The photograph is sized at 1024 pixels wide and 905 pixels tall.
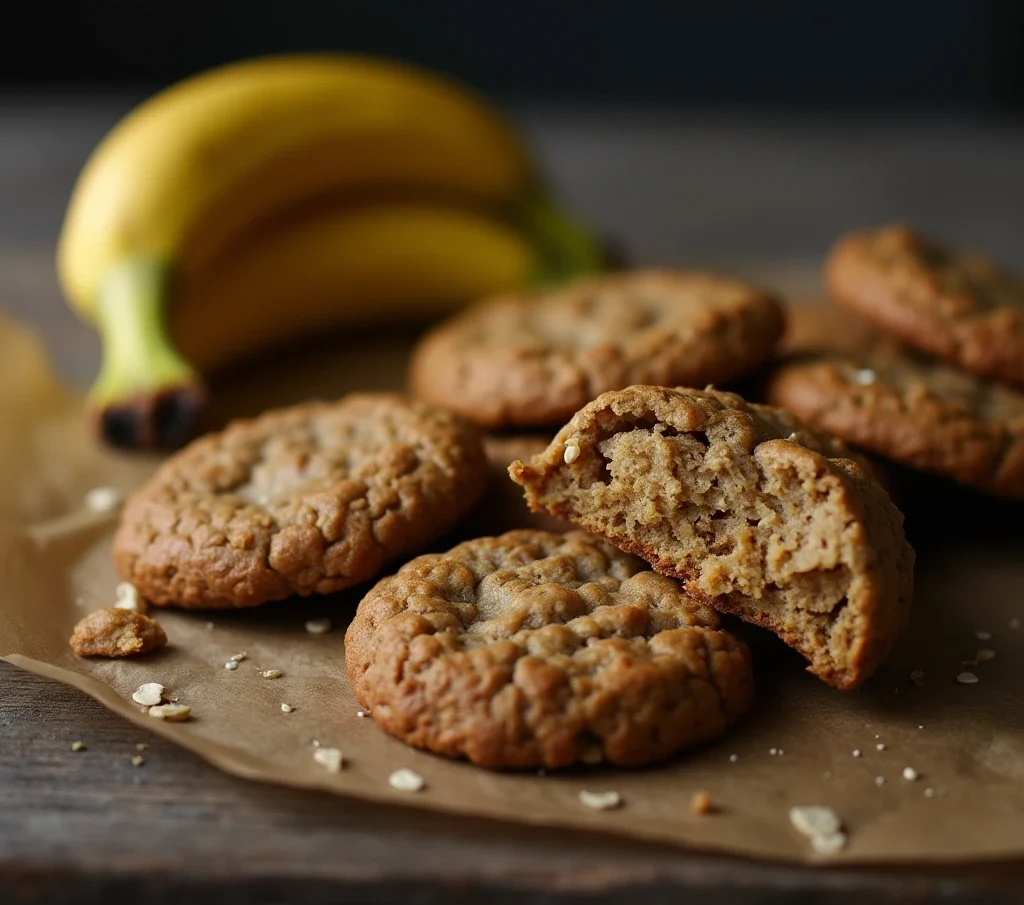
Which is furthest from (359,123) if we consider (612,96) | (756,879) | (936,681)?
(612,96)

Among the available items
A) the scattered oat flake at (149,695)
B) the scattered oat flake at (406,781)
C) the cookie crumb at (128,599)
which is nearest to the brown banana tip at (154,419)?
the cookie crumb at (128,599)

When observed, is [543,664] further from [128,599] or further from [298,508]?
[128,599]

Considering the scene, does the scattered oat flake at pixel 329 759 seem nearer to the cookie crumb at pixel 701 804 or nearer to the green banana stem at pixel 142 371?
the cookie crumb at pixel 701 804

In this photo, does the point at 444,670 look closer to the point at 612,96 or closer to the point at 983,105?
the point at 612,96

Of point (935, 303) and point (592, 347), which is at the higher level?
point (935, 303)

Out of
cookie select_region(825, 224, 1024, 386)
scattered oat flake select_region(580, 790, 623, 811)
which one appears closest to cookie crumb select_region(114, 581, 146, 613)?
scattered oat flake select_region(580, 790, 623, 811)

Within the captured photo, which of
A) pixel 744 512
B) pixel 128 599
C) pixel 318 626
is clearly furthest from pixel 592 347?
pixel 128 599
